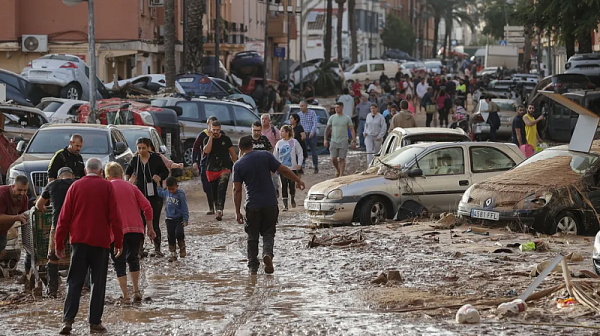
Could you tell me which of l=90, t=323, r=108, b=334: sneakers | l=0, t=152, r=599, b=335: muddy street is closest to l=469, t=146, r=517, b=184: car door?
l=0, t=152, r=599, b=335: muddy street

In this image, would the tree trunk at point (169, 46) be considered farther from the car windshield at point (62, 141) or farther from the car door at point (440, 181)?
the car door at point (440, 181)

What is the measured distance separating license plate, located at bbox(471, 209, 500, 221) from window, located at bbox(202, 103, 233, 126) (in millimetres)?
13766

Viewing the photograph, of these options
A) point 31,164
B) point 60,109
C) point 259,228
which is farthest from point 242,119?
point 259,228

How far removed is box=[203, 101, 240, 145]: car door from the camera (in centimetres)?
2872

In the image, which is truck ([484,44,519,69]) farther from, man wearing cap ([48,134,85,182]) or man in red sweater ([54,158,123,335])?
man in red sweater ([54,158,123,335])

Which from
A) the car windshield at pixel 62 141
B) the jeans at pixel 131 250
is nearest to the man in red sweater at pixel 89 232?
the jeans at pixel 131 250

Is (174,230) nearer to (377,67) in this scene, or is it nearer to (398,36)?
(377,67)

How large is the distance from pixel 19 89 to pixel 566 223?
23113mm

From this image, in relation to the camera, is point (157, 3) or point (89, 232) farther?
point (157, 3)

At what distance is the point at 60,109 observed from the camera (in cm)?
3044

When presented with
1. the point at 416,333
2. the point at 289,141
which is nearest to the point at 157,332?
the point at 416,333

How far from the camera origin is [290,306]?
10.7m

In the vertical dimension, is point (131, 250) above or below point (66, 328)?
above

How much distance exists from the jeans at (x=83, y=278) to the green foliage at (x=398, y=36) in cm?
10483
